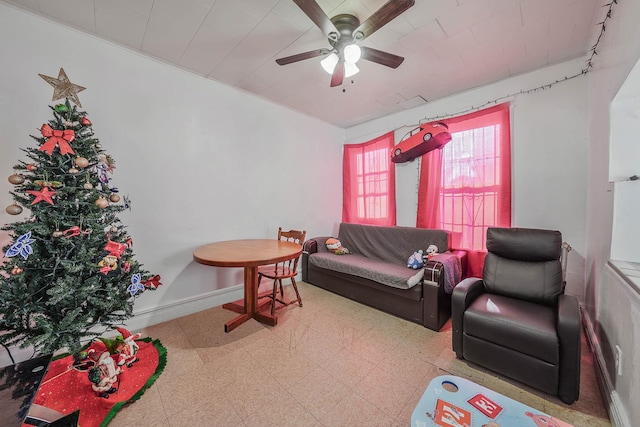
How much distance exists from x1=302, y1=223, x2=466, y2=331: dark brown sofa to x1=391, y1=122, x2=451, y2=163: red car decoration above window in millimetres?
1029

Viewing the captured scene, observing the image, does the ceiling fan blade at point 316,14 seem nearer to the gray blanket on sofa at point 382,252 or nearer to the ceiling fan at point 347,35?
the ceiling fan at point 347,35

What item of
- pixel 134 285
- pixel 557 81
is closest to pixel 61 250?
pixel 134 285

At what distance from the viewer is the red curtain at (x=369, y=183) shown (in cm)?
368

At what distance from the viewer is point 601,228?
179cm

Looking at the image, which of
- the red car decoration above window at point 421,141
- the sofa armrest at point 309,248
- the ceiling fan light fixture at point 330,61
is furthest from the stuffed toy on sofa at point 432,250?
the ceiling fan light fixture at point 330,61

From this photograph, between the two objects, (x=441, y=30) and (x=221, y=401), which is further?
(x=441, y=30)

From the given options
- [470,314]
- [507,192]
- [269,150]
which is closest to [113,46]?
[269,150]

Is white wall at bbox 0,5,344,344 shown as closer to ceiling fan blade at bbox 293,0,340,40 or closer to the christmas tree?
the christmas tree

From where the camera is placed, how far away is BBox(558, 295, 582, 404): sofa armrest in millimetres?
1380

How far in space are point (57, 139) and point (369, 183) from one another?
11.4 feet

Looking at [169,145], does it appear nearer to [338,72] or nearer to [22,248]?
[22,248]

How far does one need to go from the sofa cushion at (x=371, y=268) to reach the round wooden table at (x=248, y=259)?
2.57 feet

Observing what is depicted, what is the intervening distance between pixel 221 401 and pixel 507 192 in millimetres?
3267

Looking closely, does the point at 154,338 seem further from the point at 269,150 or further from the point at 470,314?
the point at 470,314
